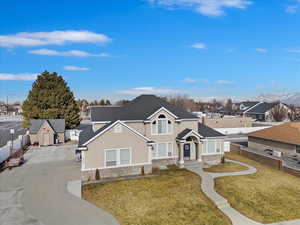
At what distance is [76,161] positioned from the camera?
77.6 feet

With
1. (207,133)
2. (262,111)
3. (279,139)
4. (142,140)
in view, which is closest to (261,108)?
(262,111)

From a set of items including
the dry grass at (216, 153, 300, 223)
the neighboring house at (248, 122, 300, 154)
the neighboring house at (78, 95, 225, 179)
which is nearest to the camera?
the dry grass at (216, 153, 300, 223)

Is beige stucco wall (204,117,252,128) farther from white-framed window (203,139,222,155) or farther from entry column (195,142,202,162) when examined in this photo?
entry column (195,142,202,162)

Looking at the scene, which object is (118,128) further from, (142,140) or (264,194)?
(264,194)

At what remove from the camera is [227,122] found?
168ft

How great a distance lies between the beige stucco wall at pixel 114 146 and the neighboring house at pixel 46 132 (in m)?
17.6

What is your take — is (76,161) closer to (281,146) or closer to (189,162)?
(189,162)

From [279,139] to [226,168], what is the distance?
9.57m

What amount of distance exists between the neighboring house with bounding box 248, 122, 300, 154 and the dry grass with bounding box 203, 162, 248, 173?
706 centimetres

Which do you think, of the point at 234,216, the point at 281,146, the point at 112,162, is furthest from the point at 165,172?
the point at 281,146

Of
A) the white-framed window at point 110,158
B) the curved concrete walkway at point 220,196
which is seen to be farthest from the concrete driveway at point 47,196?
the curved concrete walkway at point 220,196

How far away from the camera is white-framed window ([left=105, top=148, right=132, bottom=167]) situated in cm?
1880

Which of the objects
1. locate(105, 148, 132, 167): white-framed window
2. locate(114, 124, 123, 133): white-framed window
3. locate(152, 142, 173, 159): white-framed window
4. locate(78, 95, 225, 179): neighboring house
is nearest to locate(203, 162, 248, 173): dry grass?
locate(78, 95, 225, 179): neighboring house

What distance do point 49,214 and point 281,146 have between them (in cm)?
2599
